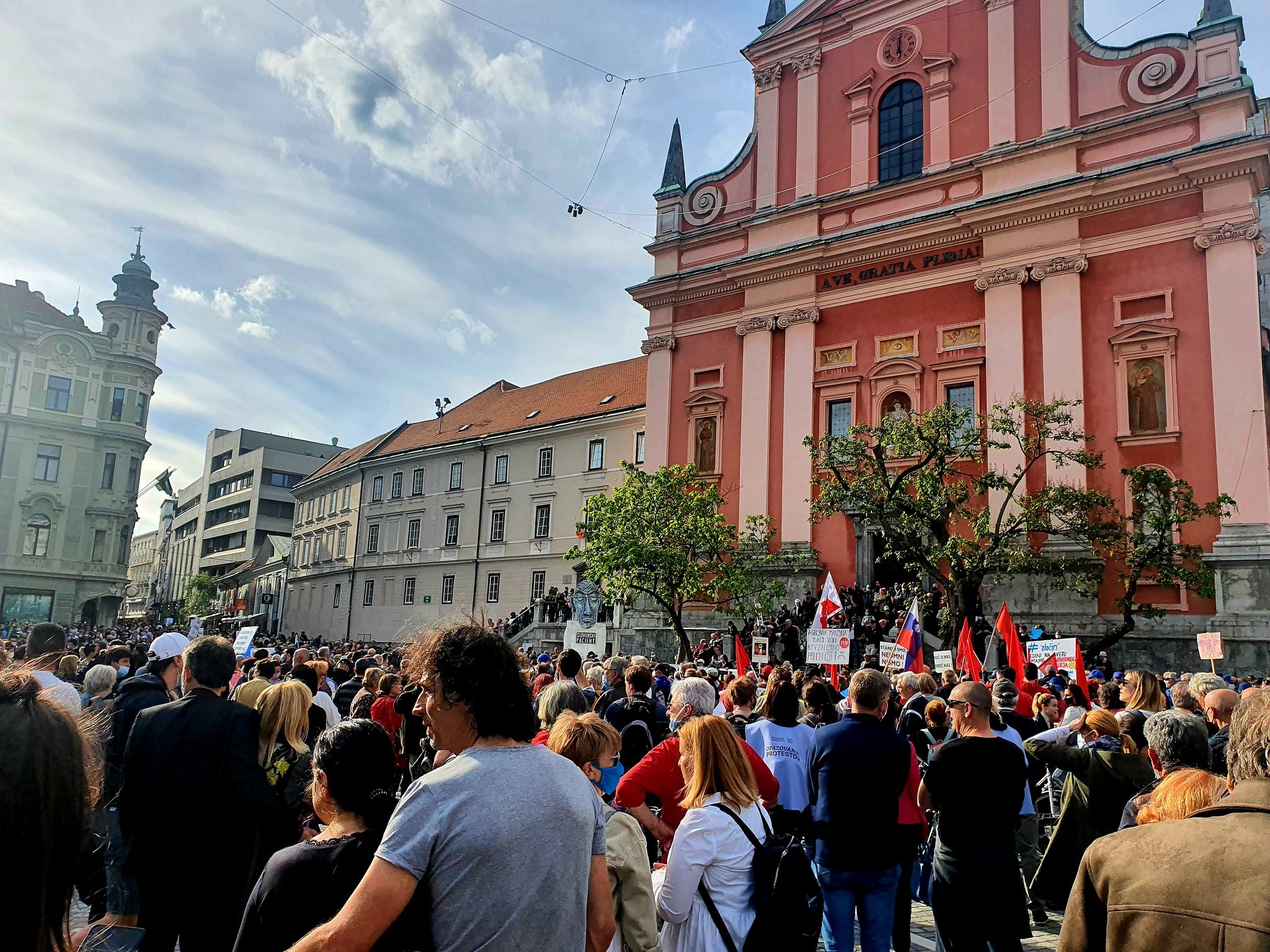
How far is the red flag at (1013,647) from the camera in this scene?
12.9m

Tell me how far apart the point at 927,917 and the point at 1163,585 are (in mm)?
16374

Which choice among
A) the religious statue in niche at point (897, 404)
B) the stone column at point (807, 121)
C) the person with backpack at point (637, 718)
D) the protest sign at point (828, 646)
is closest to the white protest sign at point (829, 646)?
the protest sign at point (828, 646)

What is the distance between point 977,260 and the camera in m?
25.8

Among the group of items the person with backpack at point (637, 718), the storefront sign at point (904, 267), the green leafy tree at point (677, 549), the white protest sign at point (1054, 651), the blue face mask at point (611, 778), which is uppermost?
the storefront sign at point (904, 267)

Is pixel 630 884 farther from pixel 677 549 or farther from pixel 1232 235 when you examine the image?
pixel 1232 235

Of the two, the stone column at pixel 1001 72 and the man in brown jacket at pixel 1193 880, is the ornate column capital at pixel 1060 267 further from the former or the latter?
the man in brown jacket at pixel 1193 880

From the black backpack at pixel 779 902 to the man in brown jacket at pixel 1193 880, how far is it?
1.70 metres

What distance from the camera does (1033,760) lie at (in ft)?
20.3

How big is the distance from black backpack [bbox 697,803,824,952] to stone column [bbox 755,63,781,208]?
94.1ft

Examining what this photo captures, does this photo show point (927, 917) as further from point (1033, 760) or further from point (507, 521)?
point (507, 521)

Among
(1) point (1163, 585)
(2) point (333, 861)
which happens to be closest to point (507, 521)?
(1) point (1163, 585)

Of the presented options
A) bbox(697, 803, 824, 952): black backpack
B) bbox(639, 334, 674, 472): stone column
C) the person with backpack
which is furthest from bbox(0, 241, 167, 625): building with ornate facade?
bbox(697, 803, 824, 952): black backpack

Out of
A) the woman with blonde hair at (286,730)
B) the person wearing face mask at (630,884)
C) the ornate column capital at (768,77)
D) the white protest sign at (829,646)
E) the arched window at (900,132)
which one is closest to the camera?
the person wearing face mask at (630,884)

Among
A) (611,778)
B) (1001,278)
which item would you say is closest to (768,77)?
(1001,278)
